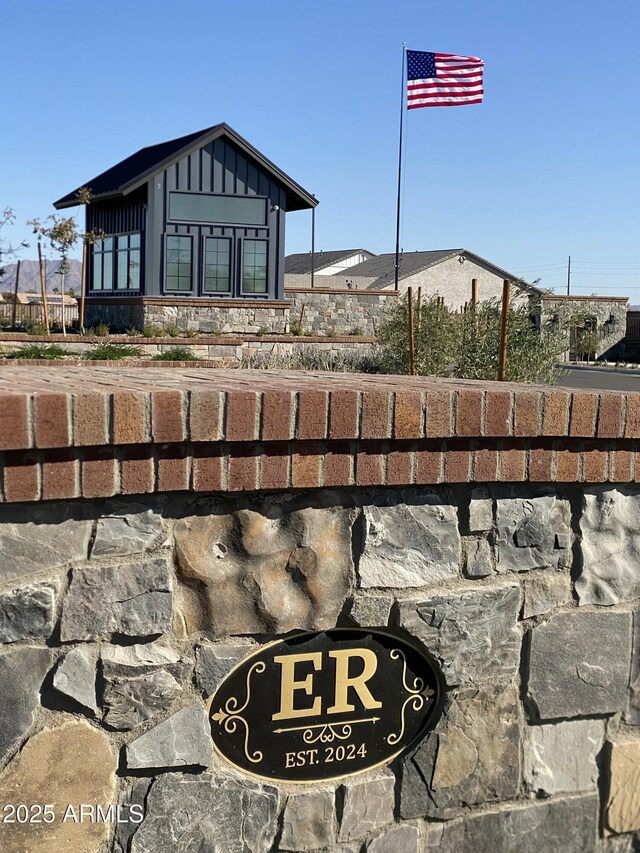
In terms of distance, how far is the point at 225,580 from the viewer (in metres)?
3.23

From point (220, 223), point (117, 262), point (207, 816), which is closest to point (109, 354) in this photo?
point (220, 223)

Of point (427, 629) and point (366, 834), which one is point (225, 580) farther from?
point (366, 834)

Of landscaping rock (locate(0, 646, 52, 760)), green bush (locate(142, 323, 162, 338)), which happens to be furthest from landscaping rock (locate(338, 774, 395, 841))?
green bush (locate(142, 323, 162, 338))

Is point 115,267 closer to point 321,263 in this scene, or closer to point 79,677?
point 79,677

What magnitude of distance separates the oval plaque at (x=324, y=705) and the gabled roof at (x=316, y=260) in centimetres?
5981

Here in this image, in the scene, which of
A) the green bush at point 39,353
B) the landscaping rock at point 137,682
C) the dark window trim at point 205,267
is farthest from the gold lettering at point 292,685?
the dark window trim at point 205,267

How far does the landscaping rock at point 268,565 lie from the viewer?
3193 millimetres

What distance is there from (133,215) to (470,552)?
86.9 feet

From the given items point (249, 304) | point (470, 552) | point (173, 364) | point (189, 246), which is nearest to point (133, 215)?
point (189, 246)

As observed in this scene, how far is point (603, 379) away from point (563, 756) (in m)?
27.6

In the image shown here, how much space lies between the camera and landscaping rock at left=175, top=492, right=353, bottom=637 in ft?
10.5

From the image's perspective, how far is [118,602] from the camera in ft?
10.0

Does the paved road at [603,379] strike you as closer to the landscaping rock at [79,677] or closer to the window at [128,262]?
the window at [128,262]

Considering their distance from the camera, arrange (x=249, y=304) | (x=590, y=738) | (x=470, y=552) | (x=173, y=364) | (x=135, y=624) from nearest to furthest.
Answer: (x=135, y=624) < (x=470, y=552) < (x=590, y=738) < (x=173, y=364) < (x=249, y=304)
